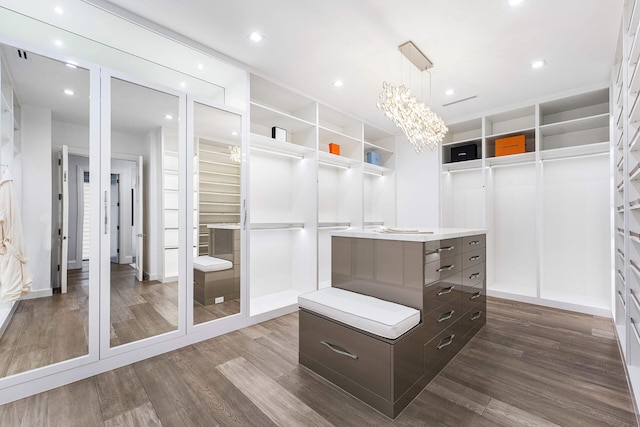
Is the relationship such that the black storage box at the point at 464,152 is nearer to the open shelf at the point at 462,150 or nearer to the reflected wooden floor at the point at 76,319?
the open shelf at the point at 462,150

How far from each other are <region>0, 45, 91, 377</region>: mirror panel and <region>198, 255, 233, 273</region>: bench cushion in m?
0.78

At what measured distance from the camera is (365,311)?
5.90ft

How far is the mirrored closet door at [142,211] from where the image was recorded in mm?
2164

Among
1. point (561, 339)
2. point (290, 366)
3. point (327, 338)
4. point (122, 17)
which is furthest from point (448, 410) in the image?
point (122, 17)

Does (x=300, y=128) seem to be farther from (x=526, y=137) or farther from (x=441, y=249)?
(x=526, y=137)

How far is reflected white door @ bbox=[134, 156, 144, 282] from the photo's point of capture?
233cm

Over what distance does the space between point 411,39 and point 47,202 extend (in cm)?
313

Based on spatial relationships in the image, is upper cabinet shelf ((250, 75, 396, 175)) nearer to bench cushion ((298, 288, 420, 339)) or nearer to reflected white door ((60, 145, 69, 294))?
reflected white door ((60, 145, 69, 294))

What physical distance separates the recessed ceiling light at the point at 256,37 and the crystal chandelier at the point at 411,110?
1.16 meters

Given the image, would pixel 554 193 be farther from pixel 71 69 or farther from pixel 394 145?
pixel 71 69

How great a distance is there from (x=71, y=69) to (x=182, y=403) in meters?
2.39

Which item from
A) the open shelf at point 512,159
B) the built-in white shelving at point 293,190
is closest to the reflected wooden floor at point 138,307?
the built-in white shelving at point 293,190

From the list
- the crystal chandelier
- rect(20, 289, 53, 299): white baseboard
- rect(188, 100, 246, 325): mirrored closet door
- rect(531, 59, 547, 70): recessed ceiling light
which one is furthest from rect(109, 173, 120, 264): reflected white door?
rect(531, 59, 547, 70): recessed ceiling light

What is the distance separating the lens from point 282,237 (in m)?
4.10
